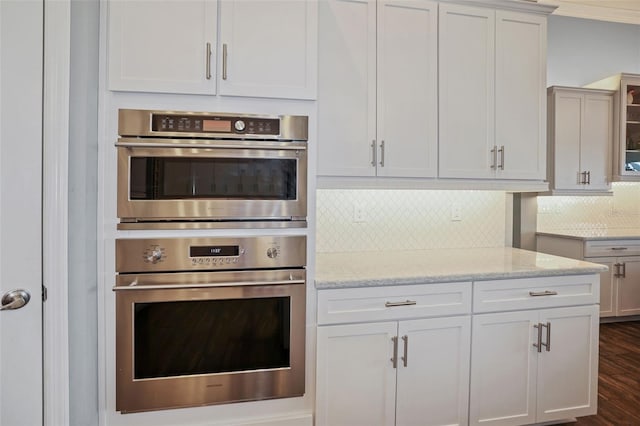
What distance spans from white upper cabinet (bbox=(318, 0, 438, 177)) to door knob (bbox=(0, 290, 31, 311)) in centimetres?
137

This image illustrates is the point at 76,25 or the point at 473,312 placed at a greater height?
the point at 76,25

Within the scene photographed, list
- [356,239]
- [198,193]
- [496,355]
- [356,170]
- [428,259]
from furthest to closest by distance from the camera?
1. [356,239]
2. [428,259]
3. [356,170]
4. [496,355]
5. [198,193]

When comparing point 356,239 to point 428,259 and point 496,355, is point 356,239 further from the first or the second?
point 496,355

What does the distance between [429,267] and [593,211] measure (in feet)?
11.4

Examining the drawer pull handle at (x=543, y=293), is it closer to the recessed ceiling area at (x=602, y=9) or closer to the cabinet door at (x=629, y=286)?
the cabinet door at (x=629, y=286)

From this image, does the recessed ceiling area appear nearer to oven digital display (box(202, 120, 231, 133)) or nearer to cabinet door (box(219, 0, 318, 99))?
cabinet door (box(219, 0, 318, 99))

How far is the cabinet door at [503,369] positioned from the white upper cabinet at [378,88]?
913 millimetres

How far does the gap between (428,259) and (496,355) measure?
24.4 inches

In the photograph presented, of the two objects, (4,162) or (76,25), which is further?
(76,25)

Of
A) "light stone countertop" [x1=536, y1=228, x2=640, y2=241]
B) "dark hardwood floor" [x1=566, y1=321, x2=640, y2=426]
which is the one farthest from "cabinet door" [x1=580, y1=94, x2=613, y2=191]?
"dark hardwood floor" [x1=566, y1=321, x2=640, y2=426]

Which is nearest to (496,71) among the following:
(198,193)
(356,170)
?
(356,170)

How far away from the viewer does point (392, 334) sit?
178 cm

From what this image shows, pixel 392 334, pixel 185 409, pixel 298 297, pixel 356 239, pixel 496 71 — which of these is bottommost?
pixel 185 409

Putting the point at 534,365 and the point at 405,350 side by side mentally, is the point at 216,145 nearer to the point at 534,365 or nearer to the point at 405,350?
the point at 405,350
